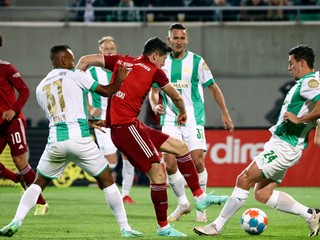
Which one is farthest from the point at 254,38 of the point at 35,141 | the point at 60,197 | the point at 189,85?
the point at 189,85

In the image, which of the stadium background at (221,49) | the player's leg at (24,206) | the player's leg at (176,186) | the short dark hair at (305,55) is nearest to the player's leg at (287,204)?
the short dark hair at (305,55)

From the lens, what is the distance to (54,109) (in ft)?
29.9

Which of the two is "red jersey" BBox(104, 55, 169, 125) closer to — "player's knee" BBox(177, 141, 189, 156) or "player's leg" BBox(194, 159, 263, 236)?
"player's knee" BBox(177, 141, 189, 156)

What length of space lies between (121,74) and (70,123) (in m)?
0.68

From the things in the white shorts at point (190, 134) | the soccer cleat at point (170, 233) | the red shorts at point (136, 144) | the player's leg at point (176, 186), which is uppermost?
the red shorts at point (136, 144)

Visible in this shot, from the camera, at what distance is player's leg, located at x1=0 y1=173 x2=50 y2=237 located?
8859 mm

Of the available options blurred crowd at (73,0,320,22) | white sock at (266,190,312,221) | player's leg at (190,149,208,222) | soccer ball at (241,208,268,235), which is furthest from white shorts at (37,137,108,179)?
blurred crowd at (73,0,320,22)

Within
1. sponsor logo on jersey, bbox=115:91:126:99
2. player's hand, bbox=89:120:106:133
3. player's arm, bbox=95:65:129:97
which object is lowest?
player's hand, bbox=89:120:106:133

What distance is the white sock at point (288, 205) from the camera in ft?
30.6

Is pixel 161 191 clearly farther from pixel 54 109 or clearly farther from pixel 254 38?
pixel 254 38

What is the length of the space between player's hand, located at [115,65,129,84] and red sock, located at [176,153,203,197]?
2.02 metres

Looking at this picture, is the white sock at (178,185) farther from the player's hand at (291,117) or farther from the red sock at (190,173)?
the player's hand at (291,117)

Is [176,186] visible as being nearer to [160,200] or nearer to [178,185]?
[178,185]

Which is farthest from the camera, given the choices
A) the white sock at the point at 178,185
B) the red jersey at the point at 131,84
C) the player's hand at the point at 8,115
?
the white sock at the point at 178,185
